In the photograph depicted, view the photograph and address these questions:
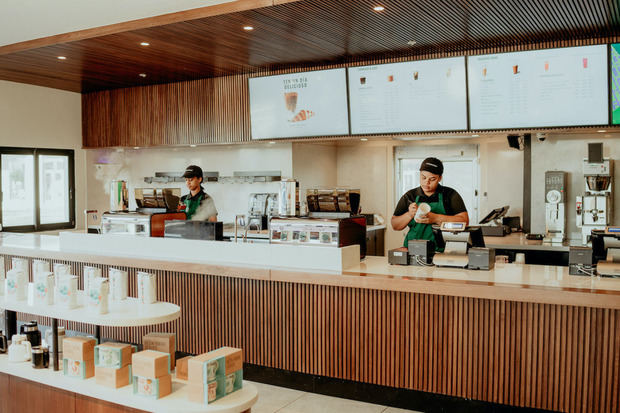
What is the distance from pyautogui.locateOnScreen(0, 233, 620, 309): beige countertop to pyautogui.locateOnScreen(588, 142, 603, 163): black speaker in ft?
7.86

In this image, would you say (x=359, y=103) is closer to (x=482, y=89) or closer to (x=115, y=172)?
(x=482, y=89)

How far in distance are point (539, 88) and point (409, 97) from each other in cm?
118

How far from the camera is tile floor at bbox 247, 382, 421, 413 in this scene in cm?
370

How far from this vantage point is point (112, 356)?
2.64 m

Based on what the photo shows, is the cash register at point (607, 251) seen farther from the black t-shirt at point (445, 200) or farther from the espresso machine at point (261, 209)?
the espresso machine at point (261, 209)

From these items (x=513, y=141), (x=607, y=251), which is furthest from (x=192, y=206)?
(x=513, y=141)

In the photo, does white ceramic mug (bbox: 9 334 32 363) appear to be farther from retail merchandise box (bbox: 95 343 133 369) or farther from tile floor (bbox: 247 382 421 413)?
tile floor (bbox: 247 382 421 413)

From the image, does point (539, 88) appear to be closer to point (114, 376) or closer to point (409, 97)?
point (409, 97)

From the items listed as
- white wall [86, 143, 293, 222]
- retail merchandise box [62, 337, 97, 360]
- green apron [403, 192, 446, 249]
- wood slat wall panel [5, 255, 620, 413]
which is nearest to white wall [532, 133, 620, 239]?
green apron [403, 192, 446, 249]

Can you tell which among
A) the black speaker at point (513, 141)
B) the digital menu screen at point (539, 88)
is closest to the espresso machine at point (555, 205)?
the black speaker at point (513, 141)

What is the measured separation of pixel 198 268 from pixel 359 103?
2.50 metres

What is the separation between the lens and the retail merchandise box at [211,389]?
2422 mm

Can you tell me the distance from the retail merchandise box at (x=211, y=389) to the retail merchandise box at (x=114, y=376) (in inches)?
15.4

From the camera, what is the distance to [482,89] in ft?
16.6
